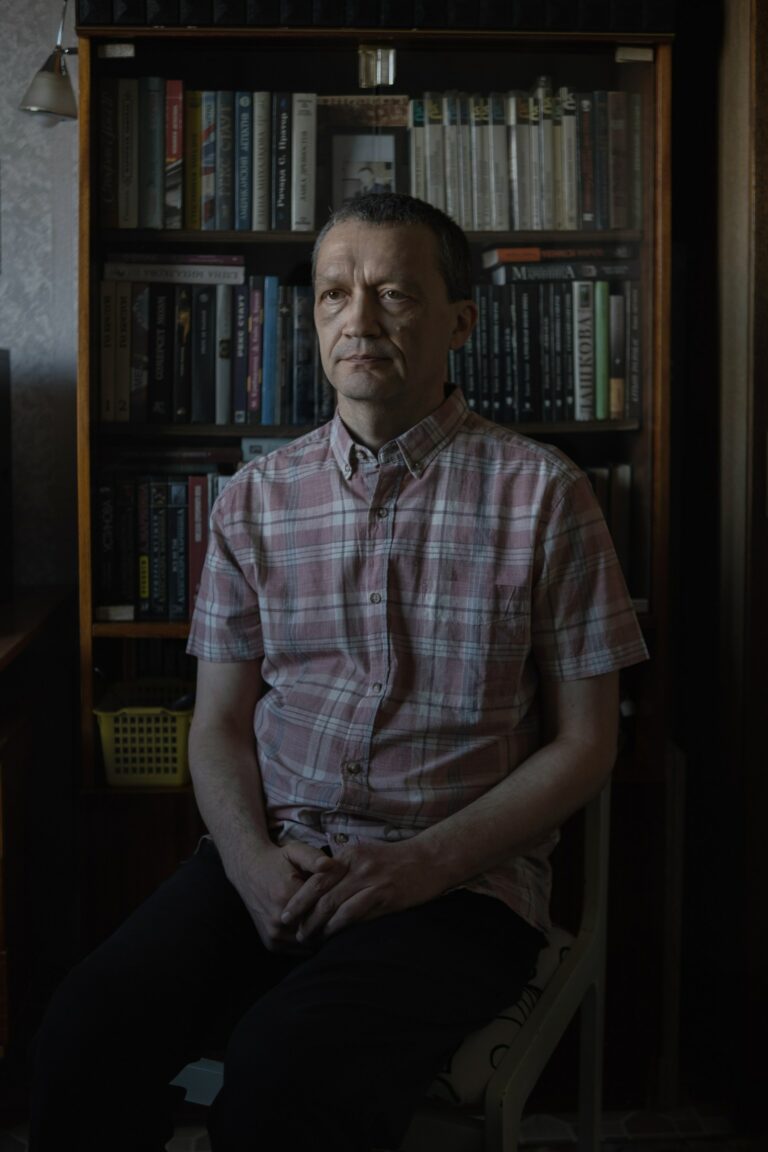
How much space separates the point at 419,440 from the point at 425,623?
0.25 m

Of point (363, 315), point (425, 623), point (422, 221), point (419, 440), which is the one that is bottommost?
point (425, 623)

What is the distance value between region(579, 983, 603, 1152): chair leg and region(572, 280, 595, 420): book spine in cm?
95

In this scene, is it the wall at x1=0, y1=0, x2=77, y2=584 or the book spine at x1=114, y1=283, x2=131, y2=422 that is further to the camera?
the wall at x1=0, y1=0, x2=77, y2=584

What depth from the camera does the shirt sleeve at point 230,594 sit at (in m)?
1.59

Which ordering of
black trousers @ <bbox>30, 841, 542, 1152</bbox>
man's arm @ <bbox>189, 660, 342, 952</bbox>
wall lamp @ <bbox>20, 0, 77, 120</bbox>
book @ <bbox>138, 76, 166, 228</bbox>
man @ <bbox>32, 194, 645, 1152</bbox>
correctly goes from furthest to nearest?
wall lamp @ <bbox>20, 0, 77, 120</bbox> → book @ <bbox>138, 76, 166, 228</bbox> → man's arm @ <bbox>189, 660, 342, 952</bbox> → man @ <bbox>32, 194, 645, 1152</bbox> → black trousers @ <bbox>30, 841, 542, 1152</bbox>

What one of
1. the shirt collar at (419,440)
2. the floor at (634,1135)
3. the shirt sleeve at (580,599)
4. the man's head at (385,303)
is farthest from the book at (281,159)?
the floor at (634,1135)

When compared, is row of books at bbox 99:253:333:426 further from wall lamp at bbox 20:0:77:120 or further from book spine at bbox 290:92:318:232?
wall lamp at bbox 20:0:77:120

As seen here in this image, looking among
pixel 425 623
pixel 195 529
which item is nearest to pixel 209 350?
pixel 195 529

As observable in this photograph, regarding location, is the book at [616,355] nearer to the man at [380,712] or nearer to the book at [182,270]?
the man at [380,712]

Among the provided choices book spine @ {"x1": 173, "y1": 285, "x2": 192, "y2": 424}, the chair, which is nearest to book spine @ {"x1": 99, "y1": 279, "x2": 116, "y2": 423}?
book spine @ {"x1": 173, "y1": 285, "x2": 192, "y2": 424}

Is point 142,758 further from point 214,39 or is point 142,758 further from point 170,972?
point 214,39

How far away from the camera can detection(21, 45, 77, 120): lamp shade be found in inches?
81.4

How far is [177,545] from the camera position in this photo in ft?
6.53

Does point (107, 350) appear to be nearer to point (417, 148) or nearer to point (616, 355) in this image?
point (417, 148)
